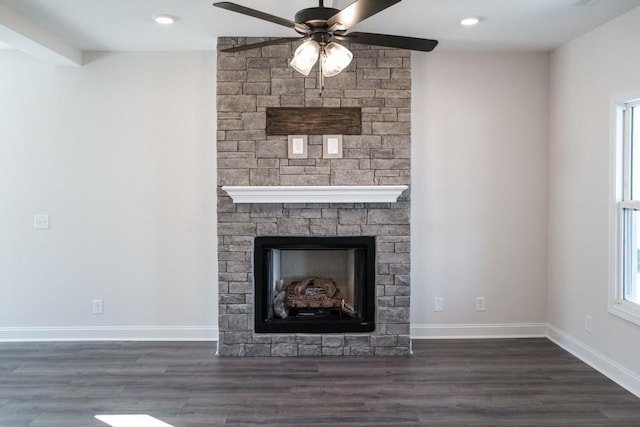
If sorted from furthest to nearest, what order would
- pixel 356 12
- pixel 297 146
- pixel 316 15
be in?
pixel 297 146 < pixel 316 15 < pixel 356 12

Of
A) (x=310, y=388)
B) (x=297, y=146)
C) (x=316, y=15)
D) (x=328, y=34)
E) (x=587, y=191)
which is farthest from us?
(x=297, y=146)

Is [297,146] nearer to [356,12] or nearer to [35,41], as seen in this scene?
[356,12]

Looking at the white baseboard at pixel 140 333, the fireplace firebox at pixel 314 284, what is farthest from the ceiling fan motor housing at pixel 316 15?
the white baseboard at pixel 140 333

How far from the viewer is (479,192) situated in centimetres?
434

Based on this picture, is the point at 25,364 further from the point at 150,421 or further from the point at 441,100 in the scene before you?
the point at 441,100

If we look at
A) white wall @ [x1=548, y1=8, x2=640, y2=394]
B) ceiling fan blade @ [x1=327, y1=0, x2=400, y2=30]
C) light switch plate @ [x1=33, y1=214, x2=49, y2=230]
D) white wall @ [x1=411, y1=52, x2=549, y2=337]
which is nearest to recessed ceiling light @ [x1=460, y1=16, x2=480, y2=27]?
white wall @ [x1=411, y1=52, x2=549, y2=337]

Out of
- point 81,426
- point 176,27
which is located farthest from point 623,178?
point 81,426

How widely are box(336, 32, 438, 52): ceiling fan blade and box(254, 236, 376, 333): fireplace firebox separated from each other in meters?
1.72

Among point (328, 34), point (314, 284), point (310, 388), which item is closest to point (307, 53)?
point (328, 34)

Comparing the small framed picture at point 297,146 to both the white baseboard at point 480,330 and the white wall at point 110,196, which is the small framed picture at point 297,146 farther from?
the white baseboard at point 480,330

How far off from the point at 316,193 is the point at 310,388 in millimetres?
1383

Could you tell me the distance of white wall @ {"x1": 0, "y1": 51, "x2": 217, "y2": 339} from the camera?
14.0 feet

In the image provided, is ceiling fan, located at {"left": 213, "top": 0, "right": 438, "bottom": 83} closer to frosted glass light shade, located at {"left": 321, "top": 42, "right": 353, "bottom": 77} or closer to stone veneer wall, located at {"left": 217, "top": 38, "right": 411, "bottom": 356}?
frosted glass light shade, located at {"left": 321, "top": 42, "right": 353, "bottom": 77}

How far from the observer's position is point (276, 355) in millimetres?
3932
